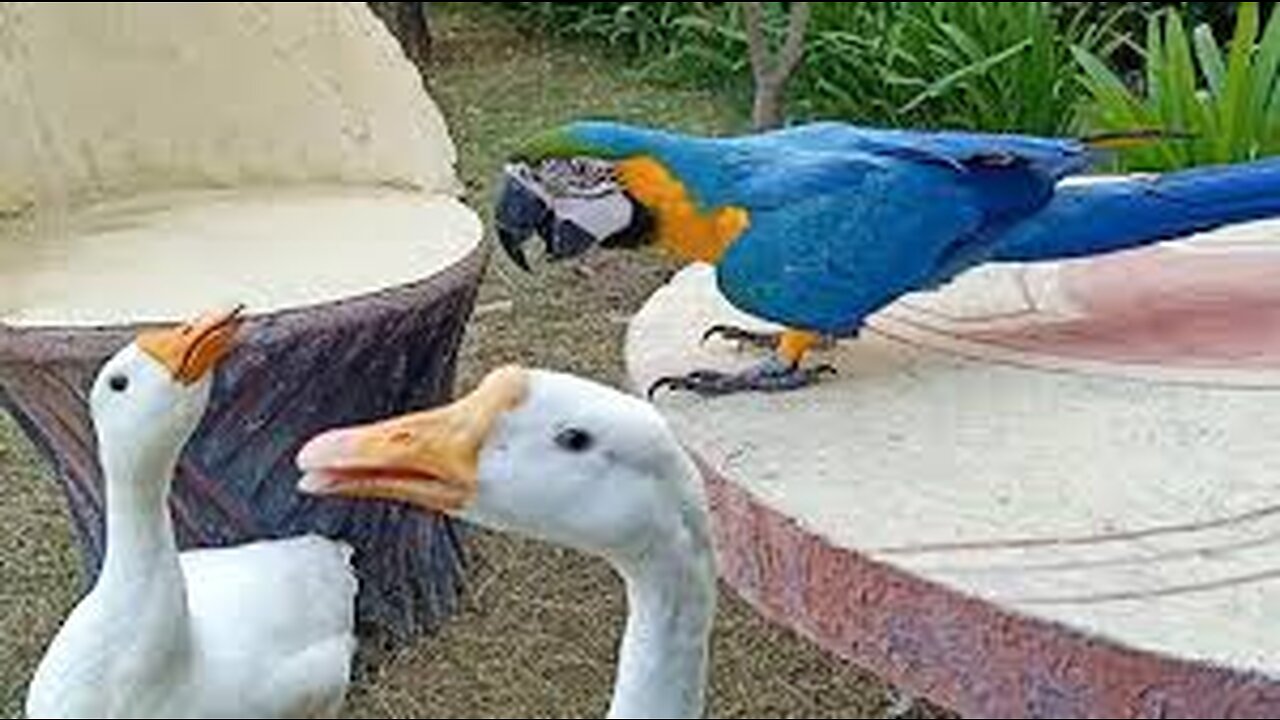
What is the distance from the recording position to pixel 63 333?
2184 millimetres

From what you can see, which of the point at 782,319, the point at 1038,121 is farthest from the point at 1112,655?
the point at 1038,121

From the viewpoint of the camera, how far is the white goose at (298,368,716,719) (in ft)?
4.10

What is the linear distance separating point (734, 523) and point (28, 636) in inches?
38.2

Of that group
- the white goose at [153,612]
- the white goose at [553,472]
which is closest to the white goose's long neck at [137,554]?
the white goose at [153,612]

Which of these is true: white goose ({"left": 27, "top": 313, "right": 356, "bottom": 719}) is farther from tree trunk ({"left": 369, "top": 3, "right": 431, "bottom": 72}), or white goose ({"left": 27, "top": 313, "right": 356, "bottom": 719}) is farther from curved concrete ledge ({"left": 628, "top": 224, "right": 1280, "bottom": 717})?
tree trunk ({"left": 369, "top": 3, "right": 431, "bottom": 72})

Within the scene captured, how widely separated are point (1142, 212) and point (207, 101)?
1.02 meters

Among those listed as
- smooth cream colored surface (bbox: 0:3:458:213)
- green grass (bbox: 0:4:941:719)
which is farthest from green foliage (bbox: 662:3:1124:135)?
smooth cream colored surface (bbox: 0:3:458:213)

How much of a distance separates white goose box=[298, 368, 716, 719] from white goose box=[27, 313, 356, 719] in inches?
14.1

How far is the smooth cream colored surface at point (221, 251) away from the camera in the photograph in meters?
2.26

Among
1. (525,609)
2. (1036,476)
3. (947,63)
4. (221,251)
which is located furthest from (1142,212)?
(947,63)

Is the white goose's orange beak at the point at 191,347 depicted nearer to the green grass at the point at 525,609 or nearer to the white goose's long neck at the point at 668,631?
the green grass at the point at 525,609

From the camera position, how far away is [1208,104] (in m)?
3.38

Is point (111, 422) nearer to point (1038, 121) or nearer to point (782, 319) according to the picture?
point (782, 319)

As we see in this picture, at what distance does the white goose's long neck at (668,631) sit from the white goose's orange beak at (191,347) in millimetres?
411
